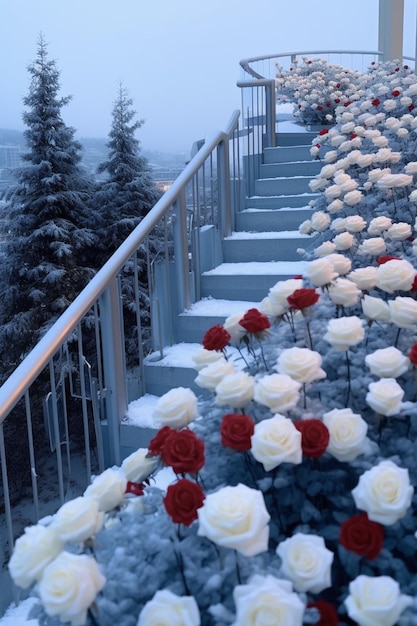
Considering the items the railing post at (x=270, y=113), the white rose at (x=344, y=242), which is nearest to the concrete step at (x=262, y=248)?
the white rose at (x=344, y=242)

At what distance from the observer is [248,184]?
5309 millimetres

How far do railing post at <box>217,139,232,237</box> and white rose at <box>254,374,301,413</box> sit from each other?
10.8 feet

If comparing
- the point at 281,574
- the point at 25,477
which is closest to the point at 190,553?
the point at 281,574

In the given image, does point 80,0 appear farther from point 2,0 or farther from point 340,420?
point 340,420

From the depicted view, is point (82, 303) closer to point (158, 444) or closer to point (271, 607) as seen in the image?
point (158, 444)

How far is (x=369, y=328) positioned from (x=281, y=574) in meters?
0.85

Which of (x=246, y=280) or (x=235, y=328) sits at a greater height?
(x=235, y=328)

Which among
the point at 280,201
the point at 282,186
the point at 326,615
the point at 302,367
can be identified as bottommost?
the point at 326,615

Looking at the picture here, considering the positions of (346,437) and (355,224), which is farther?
(355,224)

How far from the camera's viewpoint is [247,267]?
4.16 m

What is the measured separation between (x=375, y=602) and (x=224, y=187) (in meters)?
3.83

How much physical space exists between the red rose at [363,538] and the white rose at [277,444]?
0.49 feet

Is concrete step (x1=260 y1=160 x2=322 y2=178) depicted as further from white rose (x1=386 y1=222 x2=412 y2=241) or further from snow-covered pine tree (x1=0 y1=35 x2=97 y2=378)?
snow-covered pine tree (x1=0 y1=35 x2=97 y2=378)

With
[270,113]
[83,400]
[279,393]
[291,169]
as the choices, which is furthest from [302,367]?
[270,113]
